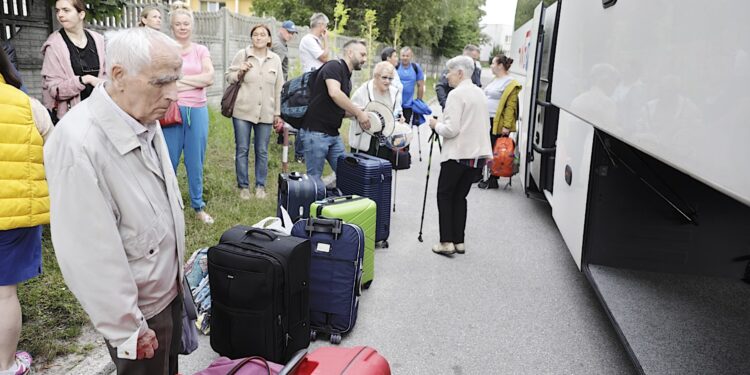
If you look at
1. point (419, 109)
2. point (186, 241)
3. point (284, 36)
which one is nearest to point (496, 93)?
point (419, 109)

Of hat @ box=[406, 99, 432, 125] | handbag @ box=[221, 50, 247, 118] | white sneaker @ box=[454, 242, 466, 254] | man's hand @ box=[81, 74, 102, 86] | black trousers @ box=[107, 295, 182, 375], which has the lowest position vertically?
white sneaker @ box=[454, 242, 466, 254]

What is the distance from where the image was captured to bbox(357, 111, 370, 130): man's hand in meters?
5.86

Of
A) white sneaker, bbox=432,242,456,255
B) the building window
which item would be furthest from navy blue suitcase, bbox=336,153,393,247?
the building window

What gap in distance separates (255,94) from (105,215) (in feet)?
15.1

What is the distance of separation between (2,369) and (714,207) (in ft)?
15.5

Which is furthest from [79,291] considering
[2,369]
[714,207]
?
[714,207]

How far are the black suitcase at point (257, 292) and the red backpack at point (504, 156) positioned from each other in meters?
5.49

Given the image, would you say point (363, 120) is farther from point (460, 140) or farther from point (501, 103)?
point (501, 103)

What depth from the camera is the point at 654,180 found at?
4.26 metres

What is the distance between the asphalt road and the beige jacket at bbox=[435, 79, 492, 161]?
1.09 metres

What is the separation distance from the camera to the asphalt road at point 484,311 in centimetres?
364

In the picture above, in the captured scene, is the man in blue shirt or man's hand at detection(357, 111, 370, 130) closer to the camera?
man's hand at detection(357, 111, 370, 130)

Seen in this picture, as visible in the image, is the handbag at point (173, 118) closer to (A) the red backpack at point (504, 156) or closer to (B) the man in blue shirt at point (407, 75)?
(A) the red backpack at point (504, 156)

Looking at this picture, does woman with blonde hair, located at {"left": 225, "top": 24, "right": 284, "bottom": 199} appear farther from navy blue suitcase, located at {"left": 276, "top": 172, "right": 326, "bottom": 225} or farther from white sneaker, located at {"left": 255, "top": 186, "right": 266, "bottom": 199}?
navy blue suitcase, located at {"left": 276, "top": 172, "right": 326, "bottom": 225}
